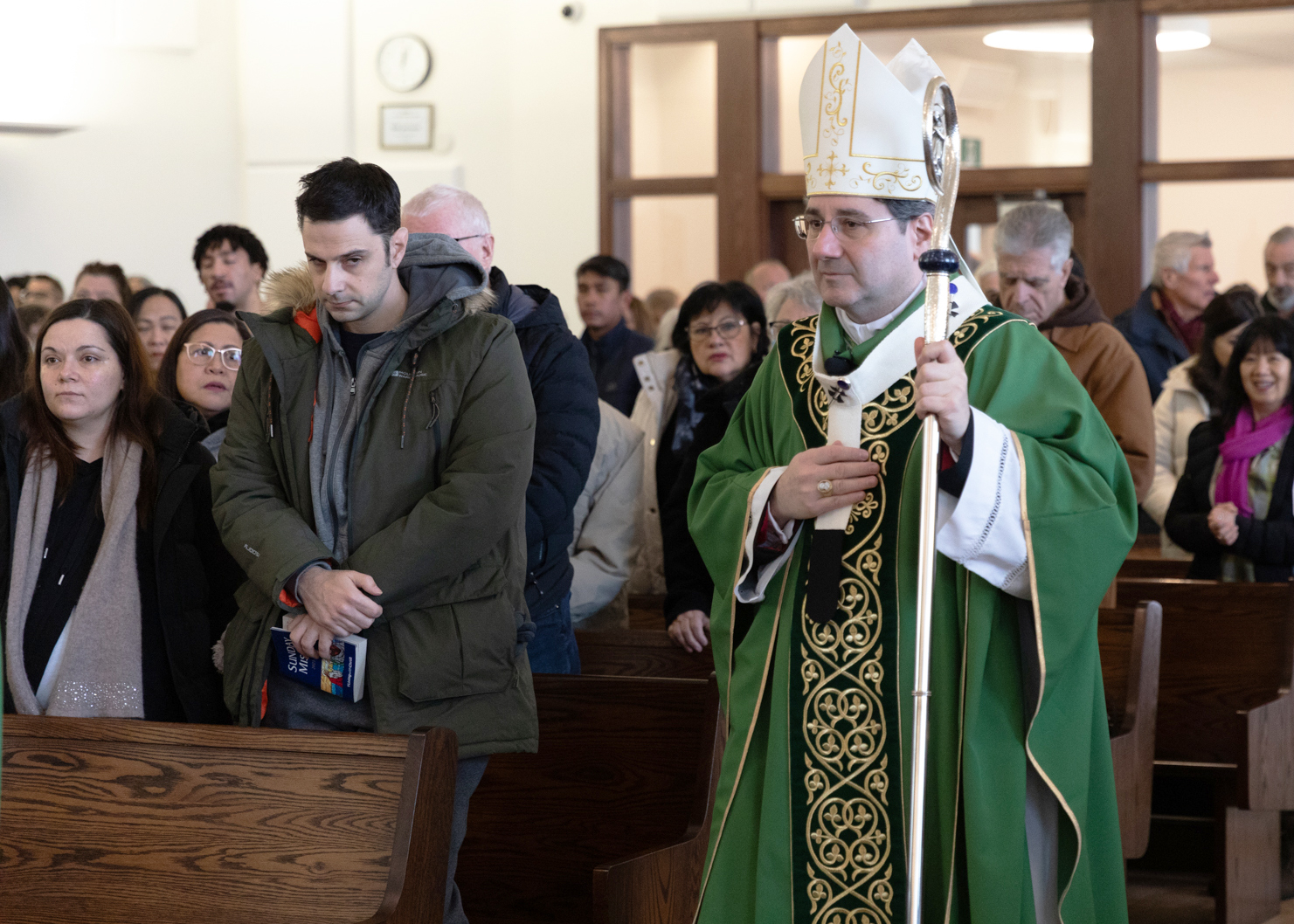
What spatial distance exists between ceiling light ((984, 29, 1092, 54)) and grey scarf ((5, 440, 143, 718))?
695cm

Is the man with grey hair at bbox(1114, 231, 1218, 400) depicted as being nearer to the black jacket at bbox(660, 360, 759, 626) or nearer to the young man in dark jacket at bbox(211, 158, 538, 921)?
the black jacket at bbox(660, 360, 759, 626)

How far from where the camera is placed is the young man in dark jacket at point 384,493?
2432 mm

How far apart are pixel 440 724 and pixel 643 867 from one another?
42 cm

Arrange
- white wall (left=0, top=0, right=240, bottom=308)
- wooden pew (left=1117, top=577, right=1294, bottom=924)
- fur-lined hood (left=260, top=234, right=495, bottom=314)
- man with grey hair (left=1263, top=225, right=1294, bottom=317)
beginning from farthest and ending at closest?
white wall (left=0, top=0, right=240, bottom=308) → man with grey hair (left=1263, top=225, right=1294, bottom=317) → wooden pew (left=1117, top=577, right=1294, bottom=924) → fur-lined hood (left=260, top=234, right=495, bottom=314)

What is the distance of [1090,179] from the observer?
8.50 meters

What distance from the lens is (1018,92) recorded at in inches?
341

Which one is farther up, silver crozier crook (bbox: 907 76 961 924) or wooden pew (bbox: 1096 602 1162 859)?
silver crozier crook (bbox: 907 76 961 924)

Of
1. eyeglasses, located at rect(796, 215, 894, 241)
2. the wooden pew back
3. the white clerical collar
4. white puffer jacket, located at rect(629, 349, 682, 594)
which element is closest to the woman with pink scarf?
the wooden pew back

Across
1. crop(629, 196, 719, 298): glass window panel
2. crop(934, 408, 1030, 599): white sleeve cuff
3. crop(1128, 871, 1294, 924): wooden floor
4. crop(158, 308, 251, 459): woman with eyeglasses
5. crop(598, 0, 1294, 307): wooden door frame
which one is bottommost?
crop(1128, 871, 1294, 924): wooden floor

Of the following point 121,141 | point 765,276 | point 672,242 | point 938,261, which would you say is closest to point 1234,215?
point 765,276

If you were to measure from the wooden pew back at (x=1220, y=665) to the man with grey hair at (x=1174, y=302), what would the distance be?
2.47 m

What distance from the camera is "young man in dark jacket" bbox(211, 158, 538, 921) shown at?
95.7 inches

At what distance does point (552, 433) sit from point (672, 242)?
21.3ft

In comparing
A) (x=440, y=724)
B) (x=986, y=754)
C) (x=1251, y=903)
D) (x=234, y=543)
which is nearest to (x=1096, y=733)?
(x=986, y=754)
